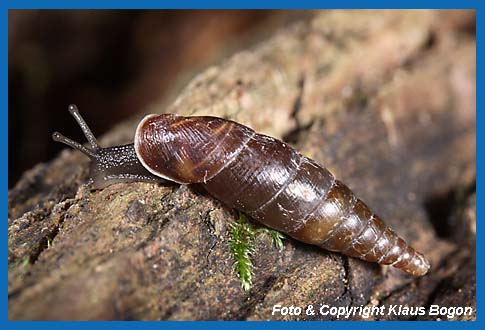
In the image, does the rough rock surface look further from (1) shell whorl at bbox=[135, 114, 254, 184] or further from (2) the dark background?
(2) the dark background

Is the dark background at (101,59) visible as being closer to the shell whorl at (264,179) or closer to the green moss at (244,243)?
the shell whorl at (264,179)

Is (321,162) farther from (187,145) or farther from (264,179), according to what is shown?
(187,145)

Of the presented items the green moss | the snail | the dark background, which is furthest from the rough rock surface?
the dark background

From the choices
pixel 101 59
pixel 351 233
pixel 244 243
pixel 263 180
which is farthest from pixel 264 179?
pixel 101 59

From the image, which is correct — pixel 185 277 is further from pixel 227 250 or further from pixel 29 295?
pixel 29 295

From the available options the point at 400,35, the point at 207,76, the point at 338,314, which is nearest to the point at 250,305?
the point at 338,314

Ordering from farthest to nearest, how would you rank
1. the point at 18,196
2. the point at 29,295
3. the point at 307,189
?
the point at 18,196 → the point at 307,189 → the point at 29,295
